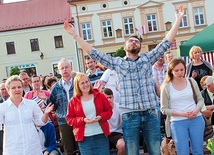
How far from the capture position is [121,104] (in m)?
4.00

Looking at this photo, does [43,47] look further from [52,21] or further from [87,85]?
[87,85]

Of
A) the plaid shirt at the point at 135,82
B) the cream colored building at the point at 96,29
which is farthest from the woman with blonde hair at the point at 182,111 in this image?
the cream colored building at the point at 96,29

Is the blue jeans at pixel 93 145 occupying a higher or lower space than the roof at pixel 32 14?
lower

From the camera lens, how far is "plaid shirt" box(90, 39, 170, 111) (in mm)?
3939

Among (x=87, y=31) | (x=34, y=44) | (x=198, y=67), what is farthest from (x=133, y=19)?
(x=198, y=67)

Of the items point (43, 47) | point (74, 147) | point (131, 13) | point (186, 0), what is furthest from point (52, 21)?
point (74, 147)

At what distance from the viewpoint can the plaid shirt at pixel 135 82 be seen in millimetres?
3939

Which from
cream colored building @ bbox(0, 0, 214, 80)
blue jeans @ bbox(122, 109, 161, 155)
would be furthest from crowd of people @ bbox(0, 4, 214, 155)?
cream colored building @ bbox(0, 0, 214, 80)

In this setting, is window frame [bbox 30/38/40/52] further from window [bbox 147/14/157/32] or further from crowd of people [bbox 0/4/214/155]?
crowd of people [bbox 0/4/214/155]

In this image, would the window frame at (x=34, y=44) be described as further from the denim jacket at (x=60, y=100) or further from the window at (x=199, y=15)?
the denim jacket at (x=60, y=100)

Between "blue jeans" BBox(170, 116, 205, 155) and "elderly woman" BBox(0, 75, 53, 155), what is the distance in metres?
1.73

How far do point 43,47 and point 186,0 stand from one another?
13.7 metres

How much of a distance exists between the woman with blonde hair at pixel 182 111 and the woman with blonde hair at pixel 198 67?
2.36 metres

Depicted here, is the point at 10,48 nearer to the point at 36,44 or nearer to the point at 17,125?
the point at 36,44
